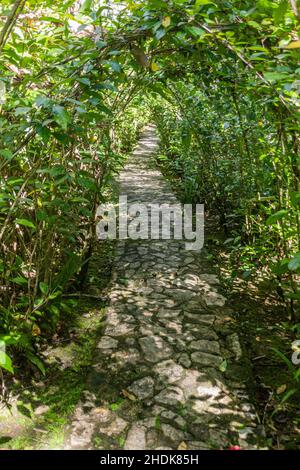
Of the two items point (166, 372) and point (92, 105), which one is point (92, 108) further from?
point (166, 372)

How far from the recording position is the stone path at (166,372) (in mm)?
2406

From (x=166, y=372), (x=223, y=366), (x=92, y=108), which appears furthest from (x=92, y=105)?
(x=223, y=366)

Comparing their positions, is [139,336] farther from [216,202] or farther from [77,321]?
[216,202]

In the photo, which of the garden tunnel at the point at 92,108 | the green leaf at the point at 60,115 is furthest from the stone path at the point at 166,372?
the green leaf at the point at 60,115

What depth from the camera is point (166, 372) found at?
9.65 ft

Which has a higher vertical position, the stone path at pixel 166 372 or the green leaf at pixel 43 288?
the green leaf at pixel 43 288

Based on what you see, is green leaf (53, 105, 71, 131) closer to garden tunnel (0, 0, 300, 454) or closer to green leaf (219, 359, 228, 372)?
garden tunnel (0, 0, 300, 454)

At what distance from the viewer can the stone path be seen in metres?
2.41

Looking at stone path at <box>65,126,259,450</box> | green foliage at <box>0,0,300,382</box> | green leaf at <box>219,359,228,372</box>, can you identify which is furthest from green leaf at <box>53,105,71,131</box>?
green leaf at <box>219,359,228,372</box>

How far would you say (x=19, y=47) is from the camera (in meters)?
2.49

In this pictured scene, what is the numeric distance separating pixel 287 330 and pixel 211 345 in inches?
27.2

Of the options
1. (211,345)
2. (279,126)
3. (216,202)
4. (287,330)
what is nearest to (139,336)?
(211,345)

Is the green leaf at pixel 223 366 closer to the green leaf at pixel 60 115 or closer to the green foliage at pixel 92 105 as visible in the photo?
the green foliage at pixel 92 105

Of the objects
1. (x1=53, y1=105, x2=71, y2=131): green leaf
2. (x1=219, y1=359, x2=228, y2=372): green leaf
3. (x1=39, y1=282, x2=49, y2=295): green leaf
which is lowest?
(x1=219, y1=359, x2=228, y2=372): green leaf
